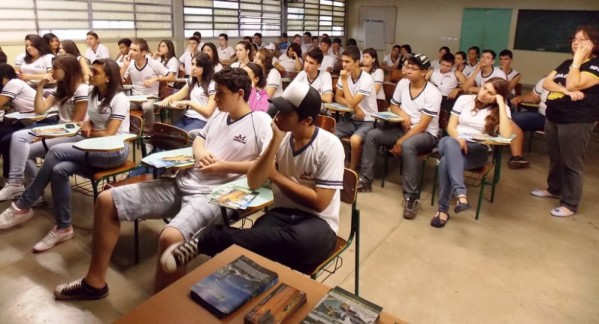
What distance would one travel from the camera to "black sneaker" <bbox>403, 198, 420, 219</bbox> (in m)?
3.36

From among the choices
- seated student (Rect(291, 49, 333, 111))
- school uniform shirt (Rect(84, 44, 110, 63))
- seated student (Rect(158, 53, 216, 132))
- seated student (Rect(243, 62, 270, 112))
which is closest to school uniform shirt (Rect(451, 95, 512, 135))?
seated student (Rect(291, 49, 333, 111))

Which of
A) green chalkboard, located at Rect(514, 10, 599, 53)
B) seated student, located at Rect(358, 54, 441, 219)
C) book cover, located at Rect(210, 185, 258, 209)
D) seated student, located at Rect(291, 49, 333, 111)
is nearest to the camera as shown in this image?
book cover, located at Rect(210, 185, 258, 209)

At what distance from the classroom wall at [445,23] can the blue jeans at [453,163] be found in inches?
290

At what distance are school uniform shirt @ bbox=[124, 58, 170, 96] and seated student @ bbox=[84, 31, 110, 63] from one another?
1837 millimetres

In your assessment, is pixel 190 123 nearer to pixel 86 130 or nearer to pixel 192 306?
pixel 86 130

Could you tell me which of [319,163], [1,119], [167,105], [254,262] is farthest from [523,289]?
[1,119]

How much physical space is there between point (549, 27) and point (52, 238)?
10110 millimetres

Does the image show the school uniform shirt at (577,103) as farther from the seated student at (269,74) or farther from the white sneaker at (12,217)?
the white sneaker at (12,217)

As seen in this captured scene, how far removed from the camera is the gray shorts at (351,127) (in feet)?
13.5

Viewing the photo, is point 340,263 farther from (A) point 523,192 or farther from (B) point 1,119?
(B) point 1,119

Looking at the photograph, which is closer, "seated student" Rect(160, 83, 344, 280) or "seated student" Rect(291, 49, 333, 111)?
"seated student" Rect(160, 83, 344, 280)

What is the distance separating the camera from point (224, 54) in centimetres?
848

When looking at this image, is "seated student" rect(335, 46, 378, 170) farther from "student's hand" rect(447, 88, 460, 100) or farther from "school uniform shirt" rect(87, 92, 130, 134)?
"school uniform shirt" rect(87, 92, 130, 134)

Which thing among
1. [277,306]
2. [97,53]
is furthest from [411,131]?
[97,53]
